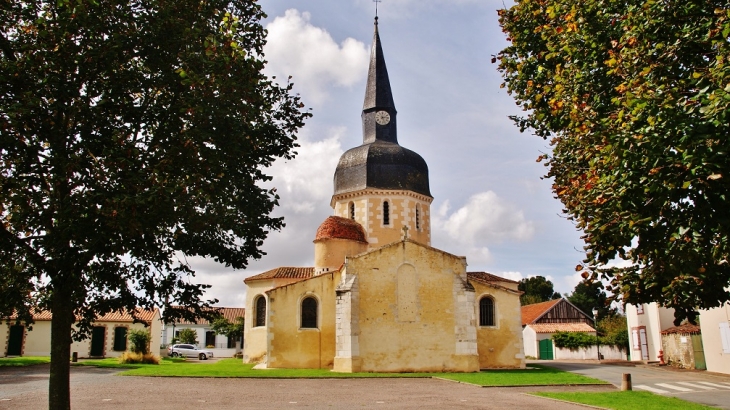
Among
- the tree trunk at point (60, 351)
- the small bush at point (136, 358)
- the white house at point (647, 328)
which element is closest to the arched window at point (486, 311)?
the white house at point (647, 328)

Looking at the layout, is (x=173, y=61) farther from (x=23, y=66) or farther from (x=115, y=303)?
(x=115, y=303)

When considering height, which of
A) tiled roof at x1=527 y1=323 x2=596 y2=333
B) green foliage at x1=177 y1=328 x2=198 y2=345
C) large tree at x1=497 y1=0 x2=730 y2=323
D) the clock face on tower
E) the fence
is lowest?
the fence

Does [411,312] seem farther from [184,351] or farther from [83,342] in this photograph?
[184,351]

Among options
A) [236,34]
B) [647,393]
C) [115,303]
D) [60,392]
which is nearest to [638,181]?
[236,34]

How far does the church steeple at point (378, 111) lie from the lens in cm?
3469

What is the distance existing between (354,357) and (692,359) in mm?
18546

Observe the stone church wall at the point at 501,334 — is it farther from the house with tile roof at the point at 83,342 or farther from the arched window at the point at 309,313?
the house with tile roof at the point at 83,342

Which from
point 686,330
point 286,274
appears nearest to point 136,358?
point 286,274

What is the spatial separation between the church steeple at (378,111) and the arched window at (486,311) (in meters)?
11.0

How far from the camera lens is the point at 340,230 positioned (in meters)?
31.2

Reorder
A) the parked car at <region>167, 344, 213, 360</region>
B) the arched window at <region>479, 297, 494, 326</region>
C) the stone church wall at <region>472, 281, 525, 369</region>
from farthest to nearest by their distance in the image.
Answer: the parked car at <region>167, 344, 213, 360</region> < the arched window at <region>479, 297, 494, 326</region> < the stone church wall at <region>472, 281, 525, 369</region>

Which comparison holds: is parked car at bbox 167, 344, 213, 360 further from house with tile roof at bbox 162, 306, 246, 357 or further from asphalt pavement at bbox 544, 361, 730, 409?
asphalt pavement at bbox 544, 361, 730, 409

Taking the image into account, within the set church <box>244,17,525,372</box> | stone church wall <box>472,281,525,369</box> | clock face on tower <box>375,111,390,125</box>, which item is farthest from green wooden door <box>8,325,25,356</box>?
stone church wall <box>472,281,525,369</box>

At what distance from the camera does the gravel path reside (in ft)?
45.0
